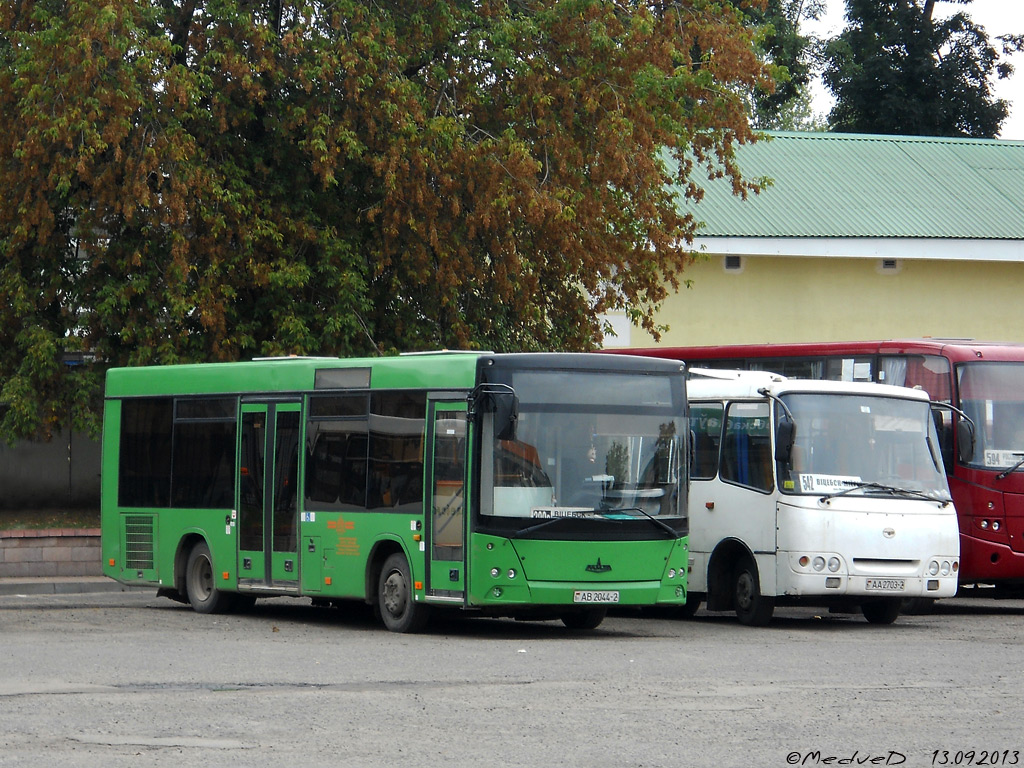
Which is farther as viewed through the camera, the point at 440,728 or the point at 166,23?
the point at 166,23

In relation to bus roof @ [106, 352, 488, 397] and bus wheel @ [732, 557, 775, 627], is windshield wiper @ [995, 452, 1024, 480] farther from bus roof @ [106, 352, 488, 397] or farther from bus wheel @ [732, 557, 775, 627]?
bus roof @ [106, 352, 488, 397]

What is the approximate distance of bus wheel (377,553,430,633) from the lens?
54.3 ft

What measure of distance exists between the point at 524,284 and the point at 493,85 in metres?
2.95

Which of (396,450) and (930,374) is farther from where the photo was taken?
(930,374)

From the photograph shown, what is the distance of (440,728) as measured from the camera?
9812 mm

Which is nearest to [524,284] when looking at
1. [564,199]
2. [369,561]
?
[564,199]

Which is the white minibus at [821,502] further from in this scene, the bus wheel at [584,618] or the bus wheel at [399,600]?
the bus wheel at [399,600]

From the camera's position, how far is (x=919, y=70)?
172 ft

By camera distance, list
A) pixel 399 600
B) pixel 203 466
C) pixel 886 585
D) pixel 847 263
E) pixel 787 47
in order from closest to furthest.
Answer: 1. pixel 399 600
2. pixel 886 585
3. pixel 203 466
4. pixel 847 263
5. pixel 787 47

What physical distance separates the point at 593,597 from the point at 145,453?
257 inches

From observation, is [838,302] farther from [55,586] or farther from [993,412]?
[55,586]

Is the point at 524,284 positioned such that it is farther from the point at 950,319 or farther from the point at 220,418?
the point at 950,319

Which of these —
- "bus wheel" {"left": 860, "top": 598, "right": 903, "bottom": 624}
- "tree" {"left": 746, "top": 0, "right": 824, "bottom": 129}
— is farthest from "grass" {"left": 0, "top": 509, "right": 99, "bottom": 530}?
"tree" {"left": 746, "top": 0, "right": 824, "bottom": 129}

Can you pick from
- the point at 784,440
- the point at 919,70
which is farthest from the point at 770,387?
the point at 919,70
